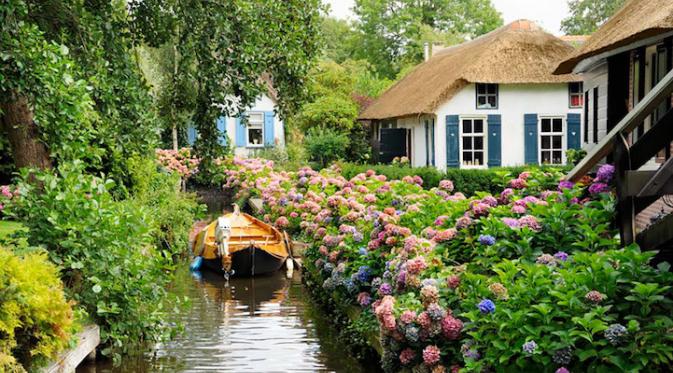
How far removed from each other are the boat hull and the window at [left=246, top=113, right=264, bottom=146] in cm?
2349

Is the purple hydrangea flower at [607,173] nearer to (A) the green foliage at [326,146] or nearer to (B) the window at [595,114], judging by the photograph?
(B) the window at [595,114]

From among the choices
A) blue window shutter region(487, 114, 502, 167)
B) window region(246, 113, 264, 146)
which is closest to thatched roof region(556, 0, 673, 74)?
blue window shutter region(487, 114, 502, 167)

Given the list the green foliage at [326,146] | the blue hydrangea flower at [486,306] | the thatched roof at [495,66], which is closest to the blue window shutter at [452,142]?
the thatched roof at [495,66]

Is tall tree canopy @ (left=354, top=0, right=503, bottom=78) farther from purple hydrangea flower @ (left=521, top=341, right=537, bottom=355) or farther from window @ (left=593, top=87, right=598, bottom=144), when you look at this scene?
purple hydrangea flower @ (left=521, top=341, right=537, bottom=355)

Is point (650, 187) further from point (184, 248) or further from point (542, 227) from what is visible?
point (184, 248)

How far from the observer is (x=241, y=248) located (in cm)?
1773

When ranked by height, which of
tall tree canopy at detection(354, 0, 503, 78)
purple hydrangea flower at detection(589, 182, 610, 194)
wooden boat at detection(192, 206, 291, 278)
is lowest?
wooden boat at detection(192, 206, 291, 278)

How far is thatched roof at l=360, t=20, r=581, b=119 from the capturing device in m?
29.5

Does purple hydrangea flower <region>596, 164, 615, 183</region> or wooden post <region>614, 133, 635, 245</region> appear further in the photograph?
purple hydrangea flower <region>596, 164, 615, 183</region>

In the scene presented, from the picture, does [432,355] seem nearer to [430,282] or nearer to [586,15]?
[430,282]

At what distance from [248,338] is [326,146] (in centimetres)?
2541

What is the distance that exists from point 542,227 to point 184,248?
1469 centimetres

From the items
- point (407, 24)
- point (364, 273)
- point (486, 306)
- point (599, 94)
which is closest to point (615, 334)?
point (486, 306)

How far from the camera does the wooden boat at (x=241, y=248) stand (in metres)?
17.7
